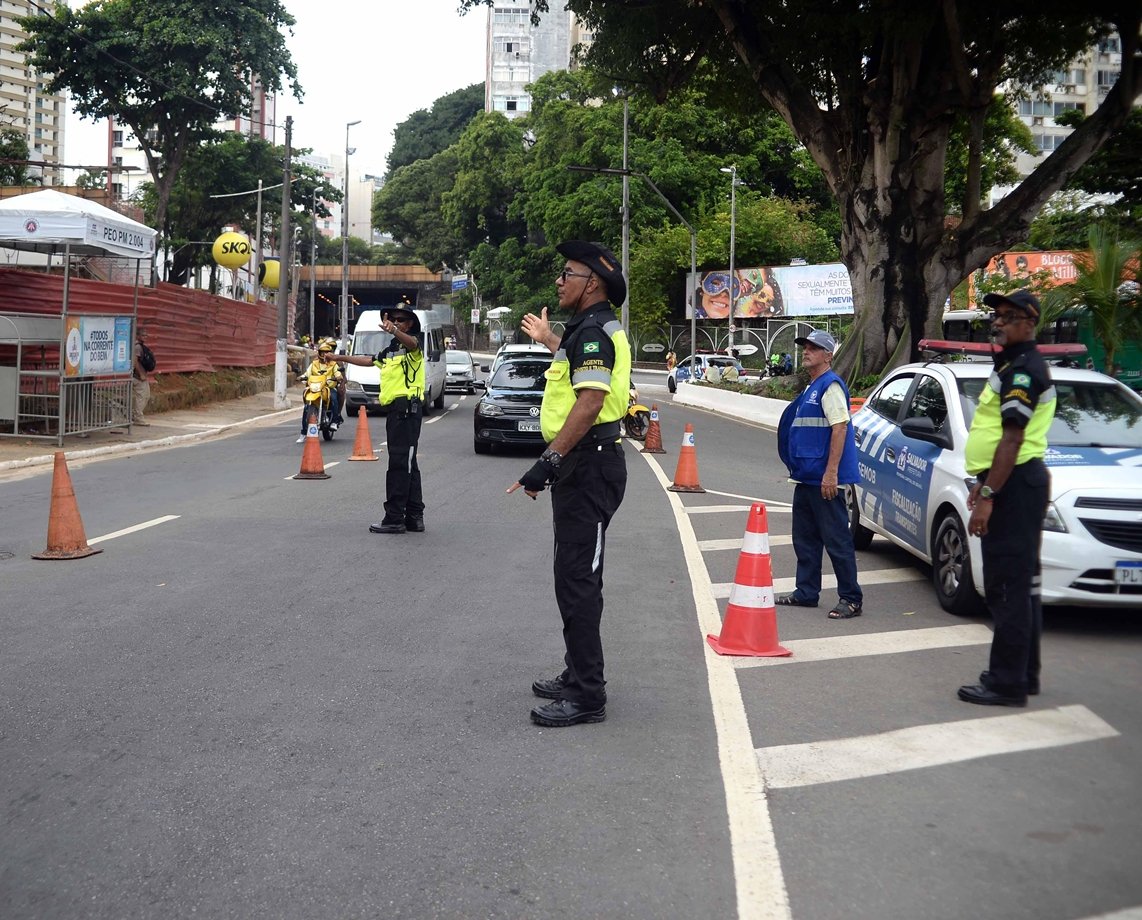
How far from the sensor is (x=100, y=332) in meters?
19.7

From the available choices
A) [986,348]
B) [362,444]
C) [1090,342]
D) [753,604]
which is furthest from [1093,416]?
[1090,342]

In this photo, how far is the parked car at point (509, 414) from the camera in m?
18.1

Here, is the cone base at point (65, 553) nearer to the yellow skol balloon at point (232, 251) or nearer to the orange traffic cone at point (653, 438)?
the orange traffic cone at point (653, 438)

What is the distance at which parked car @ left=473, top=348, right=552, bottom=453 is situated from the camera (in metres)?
18.1

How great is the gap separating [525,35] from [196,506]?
98.9 metres

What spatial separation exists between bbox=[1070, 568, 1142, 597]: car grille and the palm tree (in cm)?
1340

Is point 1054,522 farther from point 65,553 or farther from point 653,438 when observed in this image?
point 653,438

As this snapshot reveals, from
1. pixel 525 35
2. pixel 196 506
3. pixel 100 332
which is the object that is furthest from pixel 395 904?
pixel 525 35

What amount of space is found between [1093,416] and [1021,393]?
2.84 metres

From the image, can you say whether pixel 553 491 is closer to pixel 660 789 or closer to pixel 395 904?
pixel 660 789

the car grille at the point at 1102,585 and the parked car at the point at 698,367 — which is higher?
the parked car at the point at 698,367

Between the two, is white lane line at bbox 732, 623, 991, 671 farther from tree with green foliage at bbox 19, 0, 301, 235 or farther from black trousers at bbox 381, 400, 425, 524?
tree with green foliage at bbox 19, 0, 301, 235

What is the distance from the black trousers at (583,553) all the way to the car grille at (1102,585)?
3189 millimetres

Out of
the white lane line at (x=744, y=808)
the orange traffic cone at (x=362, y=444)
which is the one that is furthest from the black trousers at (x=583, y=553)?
the orange traffic cone at (x=362, y=444)
